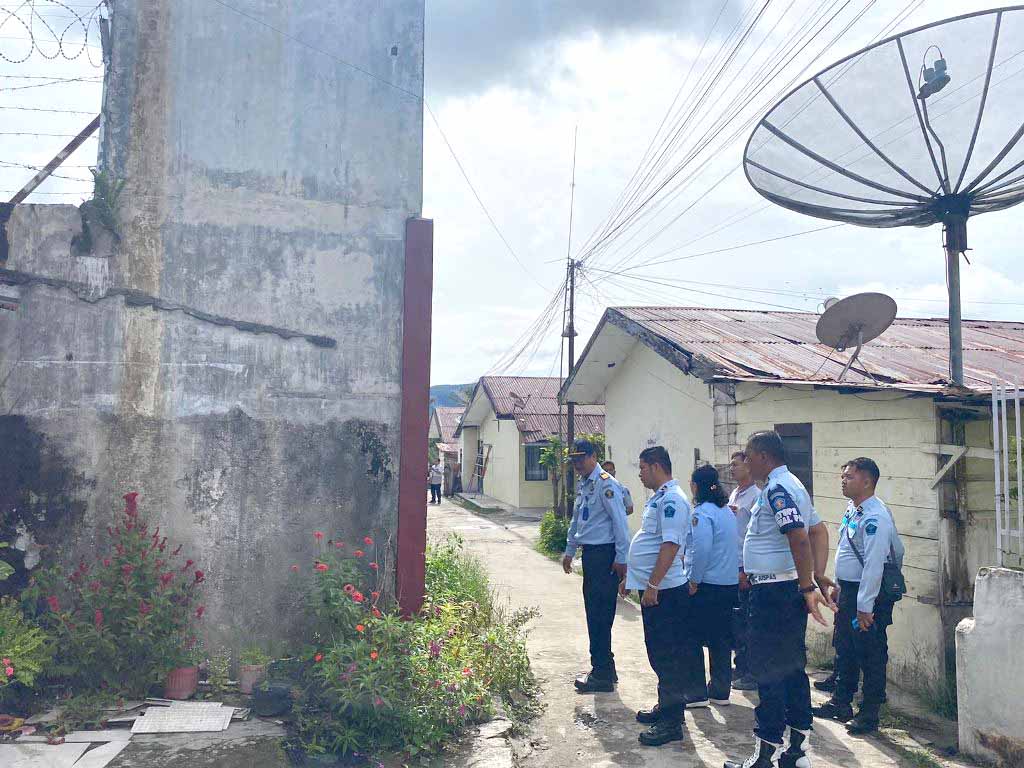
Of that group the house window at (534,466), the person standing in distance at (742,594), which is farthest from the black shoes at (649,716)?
the house window at (534,466)

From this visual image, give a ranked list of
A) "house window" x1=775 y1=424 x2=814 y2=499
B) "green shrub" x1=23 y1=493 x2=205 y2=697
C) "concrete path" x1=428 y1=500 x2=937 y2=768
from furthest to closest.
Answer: "house window" x1=775 y1=424 x2=814 y2=499
"green shrub" x1=23 y1=493 x2=205 y2=697
"concrete path" x1=428 y1=500 x2=937 y2=768

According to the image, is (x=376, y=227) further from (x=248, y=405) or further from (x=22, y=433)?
(x=22, y=433)

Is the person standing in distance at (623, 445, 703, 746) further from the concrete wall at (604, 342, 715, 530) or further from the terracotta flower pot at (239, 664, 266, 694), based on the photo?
the concrete wall at (604, 342, 715, 530)

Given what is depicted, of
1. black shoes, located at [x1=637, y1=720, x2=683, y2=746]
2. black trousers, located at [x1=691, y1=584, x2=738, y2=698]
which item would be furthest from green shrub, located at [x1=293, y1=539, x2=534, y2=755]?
black trousers, located at [x1=691, y1=584, x2=738, y2=698]

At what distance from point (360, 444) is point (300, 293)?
45.5 inches

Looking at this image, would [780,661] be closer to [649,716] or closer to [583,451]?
[649,716]

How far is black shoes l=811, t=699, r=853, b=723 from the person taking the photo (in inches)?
200

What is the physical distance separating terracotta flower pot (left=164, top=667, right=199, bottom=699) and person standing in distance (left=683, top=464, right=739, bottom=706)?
10.6 feet

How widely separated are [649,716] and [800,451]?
3.37m

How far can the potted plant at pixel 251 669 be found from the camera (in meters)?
5.01

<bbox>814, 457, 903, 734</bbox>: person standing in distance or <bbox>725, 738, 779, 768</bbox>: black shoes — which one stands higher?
<bbox>814, 457, 903, 734</bbox>: person standing in distance

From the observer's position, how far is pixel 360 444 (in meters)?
5.57

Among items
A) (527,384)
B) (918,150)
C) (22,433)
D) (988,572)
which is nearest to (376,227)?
(22,433)

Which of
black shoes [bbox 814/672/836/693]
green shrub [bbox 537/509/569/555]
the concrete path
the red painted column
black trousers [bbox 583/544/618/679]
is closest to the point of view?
the concrete path
